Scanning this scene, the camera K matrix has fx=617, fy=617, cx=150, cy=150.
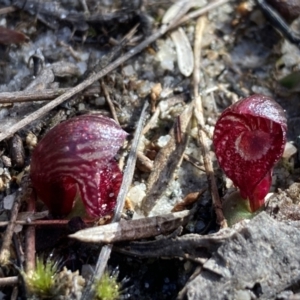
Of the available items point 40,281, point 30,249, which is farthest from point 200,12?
point 40,281

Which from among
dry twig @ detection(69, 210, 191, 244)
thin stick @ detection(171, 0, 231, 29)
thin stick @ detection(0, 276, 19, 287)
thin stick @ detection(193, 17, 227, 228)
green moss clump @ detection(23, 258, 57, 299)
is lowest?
thin stick @ detection(0, 276, 19, 287)

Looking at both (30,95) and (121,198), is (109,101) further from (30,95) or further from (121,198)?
(121,198)

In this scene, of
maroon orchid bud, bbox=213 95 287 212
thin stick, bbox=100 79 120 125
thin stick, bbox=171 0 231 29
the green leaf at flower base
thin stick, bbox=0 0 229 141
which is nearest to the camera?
maroon orchid bud, bbox=213 95 287 212

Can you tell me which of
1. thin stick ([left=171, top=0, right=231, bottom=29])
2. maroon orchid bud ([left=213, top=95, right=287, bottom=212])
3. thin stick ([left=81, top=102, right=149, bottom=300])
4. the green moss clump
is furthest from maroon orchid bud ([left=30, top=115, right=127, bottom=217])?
thin stick ([left=171, top=0, right=231, bottom=29])

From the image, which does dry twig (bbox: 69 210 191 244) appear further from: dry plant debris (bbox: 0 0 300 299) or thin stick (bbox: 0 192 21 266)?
thin stick (bbox: 0 192 21 266)

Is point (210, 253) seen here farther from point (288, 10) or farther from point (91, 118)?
point (288, 10)

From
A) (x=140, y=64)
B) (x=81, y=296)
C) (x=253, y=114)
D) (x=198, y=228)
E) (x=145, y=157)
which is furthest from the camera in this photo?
(x=140, y=64)

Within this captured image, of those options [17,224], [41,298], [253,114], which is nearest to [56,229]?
[17,224]

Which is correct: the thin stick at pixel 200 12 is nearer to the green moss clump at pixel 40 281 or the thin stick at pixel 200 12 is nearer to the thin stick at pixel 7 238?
the thin stick at pixel 7 238

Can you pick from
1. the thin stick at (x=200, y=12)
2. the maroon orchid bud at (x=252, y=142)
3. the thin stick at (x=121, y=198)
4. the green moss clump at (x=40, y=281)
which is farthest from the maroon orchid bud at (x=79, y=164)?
the thin stick at (x=200, y=12)
